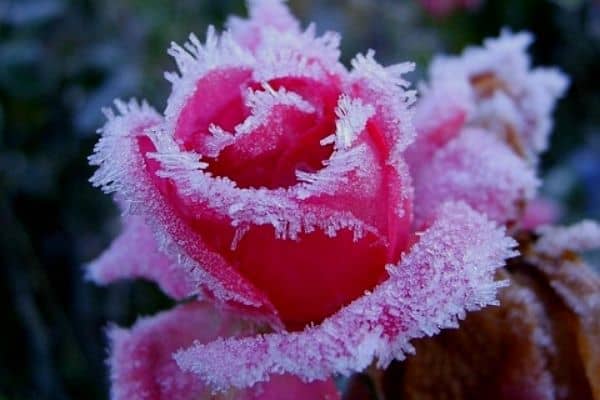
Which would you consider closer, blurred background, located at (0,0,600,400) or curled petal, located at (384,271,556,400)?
curled petal, located at (384,271,556,400)

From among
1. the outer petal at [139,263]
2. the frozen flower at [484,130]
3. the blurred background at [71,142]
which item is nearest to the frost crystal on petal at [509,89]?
the frozen flower at [484,130]

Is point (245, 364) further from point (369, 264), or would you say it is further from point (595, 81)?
point (595, 81)

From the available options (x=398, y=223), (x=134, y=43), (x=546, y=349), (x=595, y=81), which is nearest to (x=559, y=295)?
(x=546, y=349)

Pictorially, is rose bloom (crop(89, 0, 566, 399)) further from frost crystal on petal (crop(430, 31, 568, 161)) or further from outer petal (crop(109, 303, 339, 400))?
frost crystal on petal (crop(430, 31, 568, 161))

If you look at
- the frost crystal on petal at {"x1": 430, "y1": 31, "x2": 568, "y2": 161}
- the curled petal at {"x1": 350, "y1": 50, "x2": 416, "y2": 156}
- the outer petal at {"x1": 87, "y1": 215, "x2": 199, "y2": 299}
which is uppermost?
the frost crystal on petal at {"x1": 430, "y1": 31, "x2": 568, "y2": 161}

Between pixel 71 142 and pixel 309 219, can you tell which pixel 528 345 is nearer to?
pixel 309 219

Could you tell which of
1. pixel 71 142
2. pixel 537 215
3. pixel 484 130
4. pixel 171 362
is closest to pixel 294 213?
pixel 171 362

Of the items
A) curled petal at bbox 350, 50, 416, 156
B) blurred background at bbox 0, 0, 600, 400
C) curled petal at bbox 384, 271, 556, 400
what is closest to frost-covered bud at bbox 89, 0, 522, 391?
curled petal at bbox 350, 50, 416, 156
